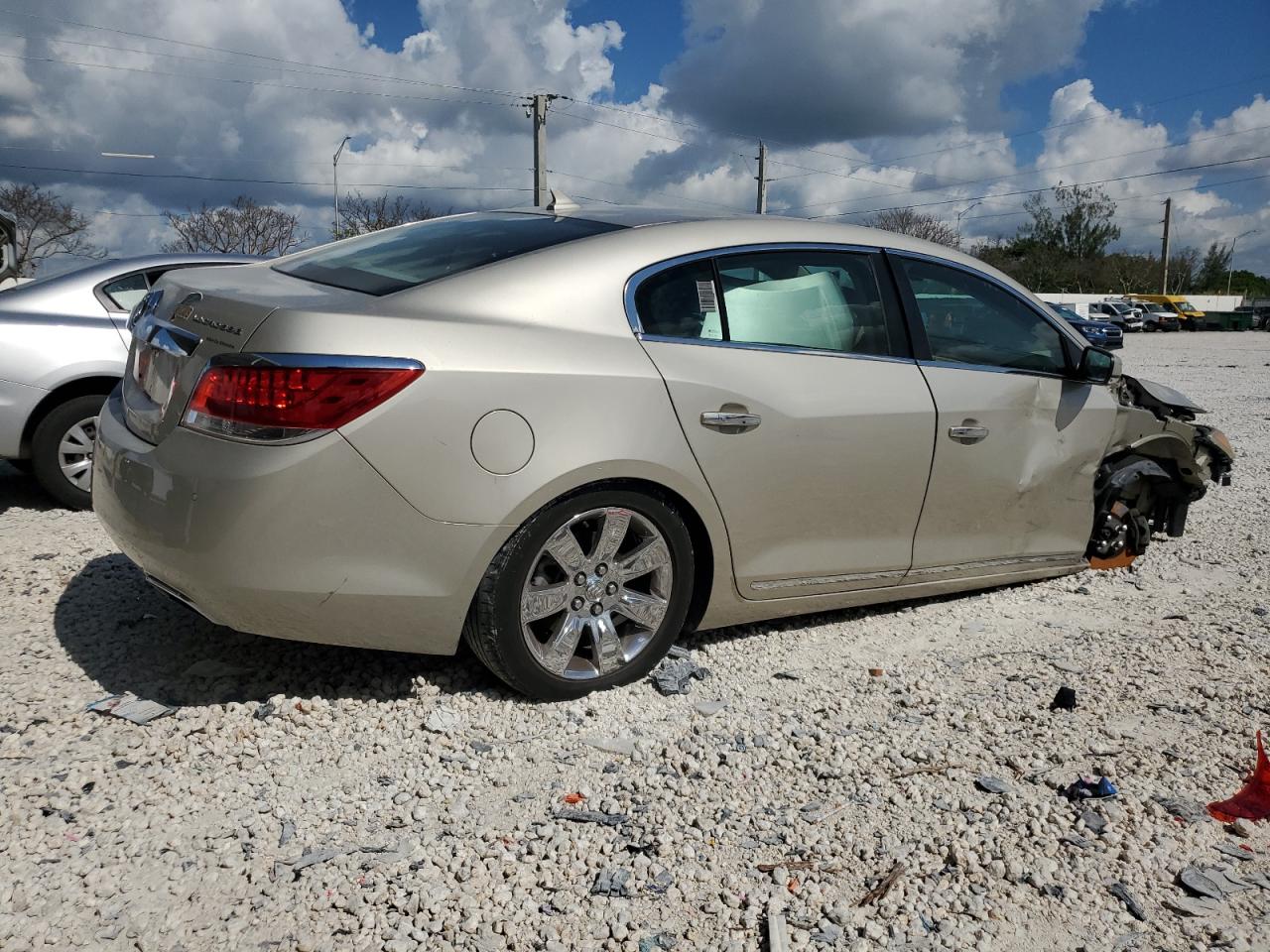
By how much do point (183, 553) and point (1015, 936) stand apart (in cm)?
240

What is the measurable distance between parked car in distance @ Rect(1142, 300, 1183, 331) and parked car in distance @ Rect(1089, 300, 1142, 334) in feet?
4.34

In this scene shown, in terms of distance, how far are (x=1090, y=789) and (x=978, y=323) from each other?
2.06 metres

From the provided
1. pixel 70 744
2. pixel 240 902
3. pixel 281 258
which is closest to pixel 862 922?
pixel 240 902

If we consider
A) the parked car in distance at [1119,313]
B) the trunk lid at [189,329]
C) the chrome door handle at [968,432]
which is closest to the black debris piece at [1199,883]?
the chrome door handle at [968,432]

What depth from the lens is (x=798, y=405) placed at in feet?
12.4

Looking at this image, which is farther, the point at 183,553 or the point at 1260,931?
the point at 183,553

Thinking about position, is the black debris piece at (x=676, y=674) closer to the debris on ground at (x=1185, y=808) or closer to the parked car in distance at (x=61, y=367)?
the debris on ground at (x=1185, y=808)

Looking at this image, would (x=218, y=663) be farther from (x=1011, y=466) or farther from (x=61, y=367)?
(x=1011, y=466)

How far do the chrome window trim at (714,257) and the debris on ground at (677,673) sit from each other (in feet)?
3.85

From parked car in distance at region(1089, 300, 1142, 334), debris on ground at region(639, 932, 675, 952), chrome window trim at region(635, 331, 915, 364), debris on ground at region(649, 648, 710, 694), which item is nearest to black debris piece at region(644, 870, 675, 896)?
debris on ground at region(639, 932, 675, 952)

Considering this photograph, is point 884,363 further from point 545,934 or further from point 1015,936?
point 545,934

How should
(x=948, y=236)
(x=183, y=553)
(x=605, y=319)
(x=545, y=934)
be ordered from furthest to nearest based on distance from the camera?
(x=948, y=236)
(x=605, y=319)
(x=183, y=553)
(x=545, y=934)

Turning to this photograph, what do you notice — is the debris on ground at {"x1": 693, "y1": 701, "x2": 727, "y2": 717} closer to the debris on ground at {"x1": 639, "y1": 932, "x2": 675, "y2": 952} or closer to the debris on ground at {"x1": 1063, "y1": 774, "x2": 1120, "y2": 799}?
the debris on ground at {"x1": 1063, "y1": 774, "x2": 1120, "y2": 799}

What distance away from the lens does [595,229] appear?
3807mm
